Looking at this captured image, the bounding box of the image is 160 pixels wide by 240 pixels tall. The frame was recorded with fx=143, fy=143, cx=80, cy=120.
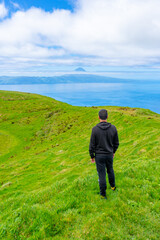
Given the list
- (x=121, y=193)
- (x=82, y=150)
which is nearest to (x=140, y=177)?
(x=121, y=193)

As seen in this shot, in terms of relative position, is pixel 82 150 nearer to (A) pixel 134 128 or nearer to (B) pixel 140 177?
(A) pixel 134 128

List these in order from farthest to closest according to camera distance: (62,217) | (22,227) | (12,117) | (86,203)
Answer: (12,117) < (86,203) < (62,217) < (22,227)

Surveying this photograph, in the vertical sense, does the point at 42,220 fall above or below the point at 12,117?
below

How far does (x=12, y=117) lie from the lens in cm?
6247

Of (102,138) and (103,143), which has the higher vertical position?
(102,138)

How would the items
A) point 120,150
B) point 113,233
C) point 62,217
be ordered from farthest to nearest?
1. point 120,150
2. point 62,217
3. point 113,233

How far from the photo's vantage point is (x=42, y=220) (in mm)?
6039

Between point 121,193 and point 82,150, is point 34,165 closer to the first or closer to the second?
point 82,150

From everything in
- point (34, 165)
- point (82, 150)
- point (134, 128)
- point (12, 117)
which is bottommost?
point (34, 165)

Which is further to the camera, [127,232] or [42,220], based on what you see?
[42,220]

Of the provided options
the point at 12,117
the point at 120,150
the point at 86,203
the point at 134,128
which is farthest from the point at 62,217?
the point at 12,117

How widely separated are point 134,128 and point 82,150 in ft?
31.9

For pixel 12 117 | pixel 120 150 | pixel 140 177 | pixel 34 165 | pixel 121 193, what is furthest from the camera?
pixel 12 117

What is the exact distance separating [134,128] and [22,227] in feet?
73.3
